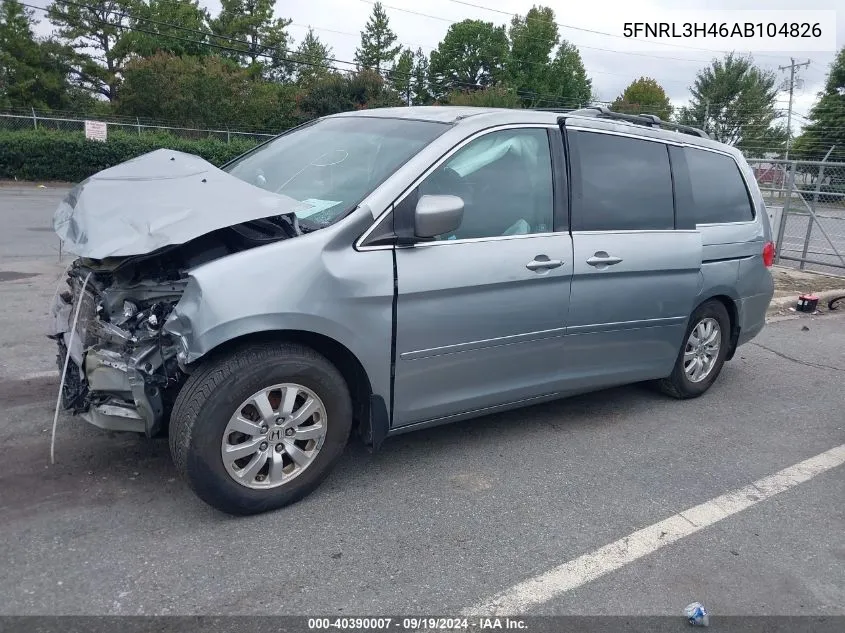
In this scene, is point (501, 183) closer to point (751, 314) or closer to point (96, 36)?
point (751, 314)

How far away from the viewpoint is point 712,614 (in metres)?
2.90

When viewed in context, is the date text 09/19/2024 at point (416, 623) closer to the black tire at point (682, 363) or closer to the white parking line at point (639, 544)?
the white parking line at point (639, 544)

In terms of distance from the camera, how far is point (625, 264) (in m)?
4.49

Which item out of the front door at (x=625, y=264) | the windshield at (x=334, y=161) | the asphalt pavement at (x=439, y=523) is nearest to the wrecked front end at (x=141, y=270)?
the windshield at (x=334, y=161)

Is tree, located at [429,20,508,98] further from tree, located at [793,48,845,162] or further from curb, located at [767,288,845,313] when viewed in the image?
curb, located at [767,288,845,313]

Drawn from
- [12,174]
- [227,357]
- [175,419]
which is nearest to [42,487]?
[175,419]

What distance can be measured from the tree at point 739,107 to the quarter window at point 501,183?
5298 centimetres

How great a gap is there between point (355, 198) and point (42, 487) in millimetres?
2067

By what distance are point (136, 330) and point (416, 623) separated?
1.78m

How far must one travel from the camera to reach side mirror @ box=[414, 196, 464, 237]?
136 inches

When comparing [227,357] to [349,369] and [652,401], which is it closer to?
[349,369]

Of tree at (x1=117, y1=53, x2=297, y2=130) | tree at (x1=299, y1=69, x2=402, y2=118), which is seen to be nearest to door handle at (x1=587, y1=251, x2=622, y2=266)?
tree at (x1=117, y1=53, x2=297, y2=130)

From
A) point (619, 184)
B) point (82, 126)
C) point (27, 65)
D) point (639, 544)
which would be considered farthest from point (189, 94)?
point (639, 544)

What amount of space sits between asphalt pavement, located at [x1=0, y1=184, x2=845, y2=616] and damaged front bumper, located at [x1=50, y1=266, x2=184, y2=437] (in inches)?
16.9
